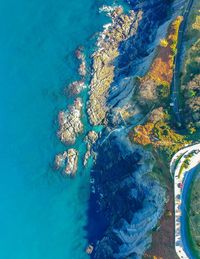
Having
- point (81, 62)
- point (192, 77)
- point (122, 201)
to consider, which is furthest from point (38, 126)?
point (192, 77)

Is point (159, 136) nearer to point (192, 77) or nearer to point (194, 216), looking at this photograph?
point (192, 77)

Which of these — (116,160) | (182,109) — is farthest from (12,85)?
(182,109)

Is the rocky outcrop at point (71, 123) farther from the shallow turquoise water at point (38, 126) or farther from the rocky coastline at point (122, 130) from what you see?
the shallow turquoise water at point (38, 126)

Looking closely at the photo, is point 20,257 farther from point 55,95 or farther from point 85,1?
point 85,1

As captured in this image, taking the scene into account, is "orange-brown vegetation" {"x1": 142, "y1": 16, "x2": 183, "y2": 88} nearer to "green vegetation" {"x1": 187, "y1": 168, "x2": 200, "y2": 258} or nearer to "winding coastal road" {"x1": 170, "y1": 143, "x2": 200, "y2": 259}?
"winding coastal road" {"x1": 170, "y1": 143, "x2": 200, "y2": 259}

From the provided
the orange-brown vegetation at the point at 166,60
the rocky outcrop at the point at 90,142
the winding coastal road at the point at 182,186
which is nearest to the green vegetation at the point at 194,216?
the winding coastal road at the point at 182,186

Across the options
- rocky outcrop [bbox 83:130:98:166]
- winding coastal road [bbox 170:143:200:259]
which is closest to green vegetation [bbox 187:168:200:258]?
winding coastal road [bbox 170:143:200:259]
